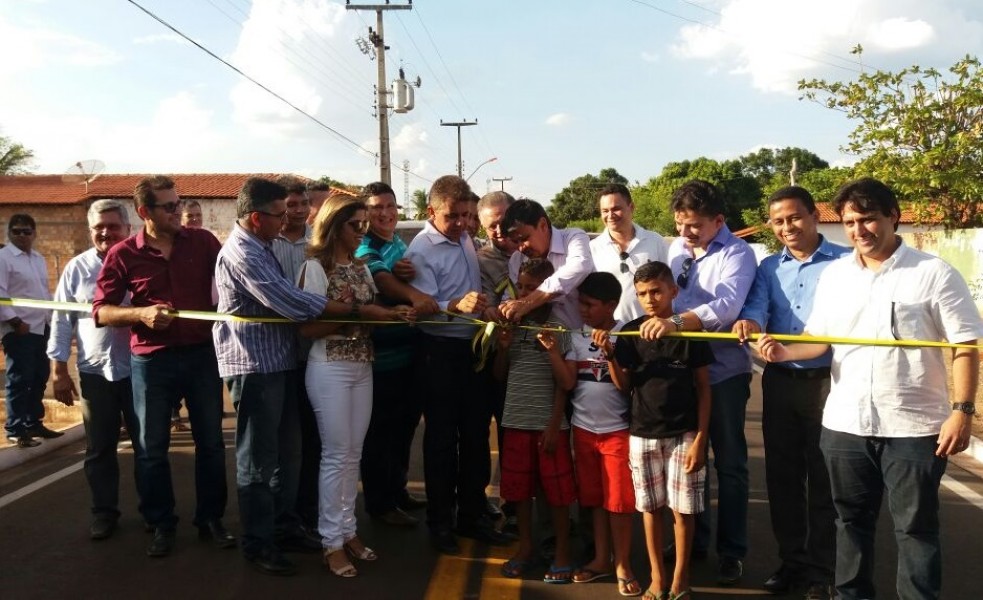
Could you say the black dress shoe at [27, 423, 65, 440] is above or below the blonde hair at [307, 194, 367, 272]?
below

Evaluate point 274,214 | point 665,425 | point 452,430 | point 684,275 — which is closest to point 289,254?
point 274,214

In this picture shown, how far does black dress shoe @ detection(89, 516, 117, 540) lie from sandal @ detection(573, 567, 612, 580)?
2897mm

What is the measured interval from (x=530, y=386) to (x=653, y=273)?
93 cm

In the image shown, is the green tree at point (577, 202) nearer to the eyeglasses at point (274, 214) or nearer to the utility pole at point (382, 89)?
the utility pole at point (382, 89)

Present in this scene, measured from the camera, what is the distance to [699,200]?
416 centimetres

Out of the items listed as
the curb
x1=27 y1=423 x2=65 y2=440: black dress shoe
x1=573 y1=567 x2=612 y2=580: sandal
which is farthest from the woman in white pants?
x1=27 y1=423 x2=65 y2=440: black dress shoe

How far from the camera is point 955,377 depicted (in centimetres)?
308

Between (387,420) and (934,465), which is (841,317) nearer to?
(934,465)

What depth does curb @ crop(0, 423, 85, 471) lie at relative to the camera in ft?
21.6

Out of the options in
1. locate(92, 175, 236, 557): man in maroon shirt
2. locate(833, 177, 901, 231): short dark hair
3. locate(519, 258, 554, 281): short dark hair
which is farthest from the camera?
locate(92, 175, 236, 557): man in maroon shirt

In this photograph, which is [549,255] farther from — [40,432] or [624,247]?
[40,432]

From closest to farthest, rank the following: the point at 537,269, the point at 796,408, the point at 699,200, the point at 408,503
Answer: the point at 796,408, the point at 699,200, the point at 537,269, the point at 408,503

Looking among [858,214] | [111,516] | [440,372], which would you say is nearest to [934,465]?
[858,214]

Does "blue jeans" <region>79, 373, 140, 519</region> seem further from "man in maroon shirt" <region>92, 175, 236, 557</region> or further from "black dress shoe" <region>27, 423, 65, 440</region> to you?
"black dress shoe" <region>27, 423, 65, 440</region>
